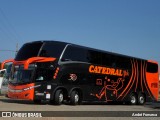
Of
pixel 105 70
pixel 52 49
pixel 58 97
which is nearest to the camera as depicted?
pixel 52 49

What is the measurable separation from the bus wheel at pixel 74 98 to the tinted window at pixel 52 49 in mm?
2668

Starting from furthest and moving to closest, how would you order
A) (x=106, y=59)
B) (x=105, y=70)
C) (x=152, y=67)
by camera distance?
(x=152, y=67) → (x=106, y=59) → (x=105, y=70)

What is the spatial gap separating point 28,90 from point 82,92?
3841mm

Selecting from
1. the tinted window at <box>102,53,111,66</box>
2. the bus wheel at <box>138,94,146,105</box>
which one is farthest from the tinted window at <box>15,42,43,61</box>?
the bus wheel at <box>138,94,146,105</box>

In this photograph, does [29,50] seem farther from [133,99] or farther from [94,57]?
[133,99]

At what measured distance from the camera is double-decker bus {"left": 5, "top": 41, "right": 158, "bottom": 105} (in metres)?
21.5

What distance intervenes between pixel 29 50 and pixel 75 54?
9.29 feet

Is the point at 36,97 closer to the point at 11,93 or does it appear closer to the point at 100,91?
the point at 11,93

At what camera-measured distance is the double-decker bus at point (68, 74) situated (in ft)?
70.5

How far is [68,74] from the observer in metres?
22.6

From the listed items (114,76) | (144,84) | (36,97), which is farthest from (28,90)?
(144,84)

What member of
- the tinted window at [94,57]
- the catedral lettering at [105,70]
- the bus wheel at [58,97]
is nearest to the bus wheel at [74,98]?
the bus wheel at [58,97]

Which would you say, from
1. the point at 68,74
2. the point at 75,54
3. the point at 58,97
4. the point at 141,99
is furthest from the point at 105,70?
the point at 141,99

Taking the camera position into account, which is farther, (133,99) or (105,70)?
(133,99)
